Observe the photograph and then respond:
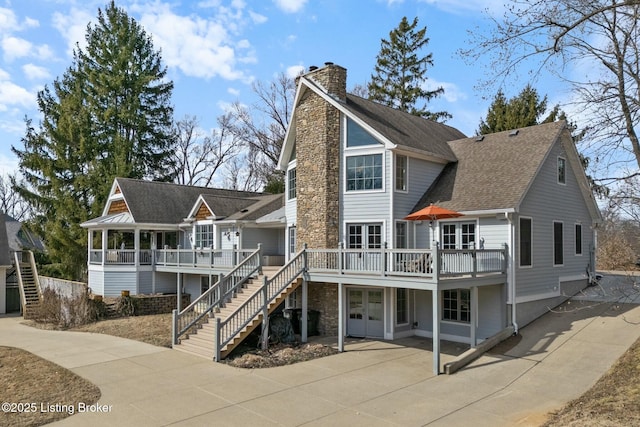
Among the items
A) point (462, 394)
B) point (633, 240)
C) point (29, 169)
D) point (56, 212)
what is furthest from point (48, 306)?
point (633, 240)

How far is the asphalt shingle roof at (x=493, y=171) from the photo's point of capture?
1533 centimetres

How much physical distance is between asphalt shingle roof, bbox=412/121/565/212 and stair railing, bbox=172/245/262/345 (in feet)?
20.9

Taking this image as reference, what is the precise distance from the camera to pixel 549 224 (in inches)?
662

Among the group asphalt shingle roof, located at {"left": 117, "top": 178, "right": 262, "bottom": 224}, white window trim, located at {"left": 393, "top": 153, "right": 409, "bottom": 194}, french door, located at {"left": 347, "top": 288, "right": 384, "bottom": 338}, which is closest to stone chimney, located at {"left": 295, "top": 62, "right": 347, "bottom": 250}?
french door, located at {"left": 347, "top": 288, "right": 384, "bottom": 338}

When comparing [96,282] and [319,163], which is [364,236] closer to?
[319,163]

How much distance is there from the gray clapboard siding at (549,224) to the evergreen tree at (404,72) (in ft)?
67.4

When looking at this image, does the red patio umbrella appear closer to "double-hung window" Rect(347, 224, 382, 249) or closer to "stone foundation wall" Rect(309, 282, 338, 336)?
"double-hung window" Rect(347, 224, 382, 249)

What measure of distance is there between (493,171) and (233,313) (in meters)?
10.2

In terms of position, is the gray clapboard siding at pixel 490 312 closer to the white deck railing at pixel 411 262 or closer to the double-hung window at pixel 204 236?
the white deck railing at pixel 411 262

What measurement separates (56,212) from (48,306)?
11.8 metres

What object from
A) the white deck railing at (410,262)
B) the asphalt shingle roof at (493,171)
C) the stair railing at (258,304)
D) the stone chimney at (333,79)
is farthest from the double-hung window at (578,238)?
the stair railing at (258,304)

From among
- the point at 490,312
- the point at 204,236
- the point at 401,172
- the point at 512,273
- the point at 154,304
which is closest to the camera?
the point at 512,273

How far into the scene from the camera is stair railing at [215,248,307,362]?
45.1 ft

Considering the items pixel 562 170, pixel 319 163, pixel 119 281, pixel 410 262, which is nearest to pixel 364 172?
pixel 319 163
